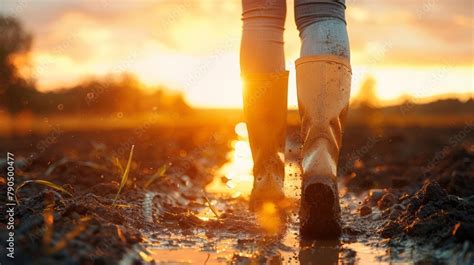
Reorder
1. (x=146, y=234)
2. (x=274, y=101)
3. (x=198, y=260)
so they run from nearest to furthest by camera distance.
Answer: (x=198, y=260) < (x=146, y=234) < (x=274, y=101)

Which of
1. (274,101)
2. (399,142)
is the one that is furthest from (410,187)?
(399,142)

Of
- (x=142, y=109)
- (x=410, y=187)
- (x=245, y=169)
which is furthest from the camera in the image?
(x=142, y=109)

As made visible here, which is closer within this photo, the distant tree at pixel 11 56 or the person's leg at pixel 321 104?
the person's leg at pixel 321 104

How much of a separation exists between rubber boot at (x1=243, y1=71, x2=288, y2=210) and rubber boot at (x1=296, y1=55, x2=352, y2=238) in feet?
1.57

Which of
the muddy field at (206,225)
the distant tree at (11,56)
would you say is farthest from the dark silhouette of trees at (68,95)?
the muddy field at (206,225)

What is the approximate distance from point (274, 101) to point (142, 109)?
42979mm

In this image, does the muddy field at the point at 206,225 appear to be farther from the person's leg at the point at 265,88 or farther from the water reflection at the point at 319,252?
the person's leg at the point at 265,88

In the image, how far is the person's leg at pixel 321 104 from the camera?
2.64 meters

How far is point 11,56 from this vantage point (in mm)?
25344

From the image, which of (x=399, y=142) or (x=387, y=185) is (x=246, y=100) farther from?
(x=399, y=142)

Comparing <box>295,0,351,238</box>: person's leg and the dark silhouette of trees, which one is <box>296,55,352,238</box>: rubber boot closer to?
<box>295,0,351,238</box>: person's leg

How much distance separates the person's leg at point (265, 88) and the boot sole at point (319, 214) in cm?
78

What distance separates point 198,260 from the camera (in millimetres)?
2363

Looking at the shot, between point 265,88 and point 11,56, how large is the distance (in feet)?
79.0
